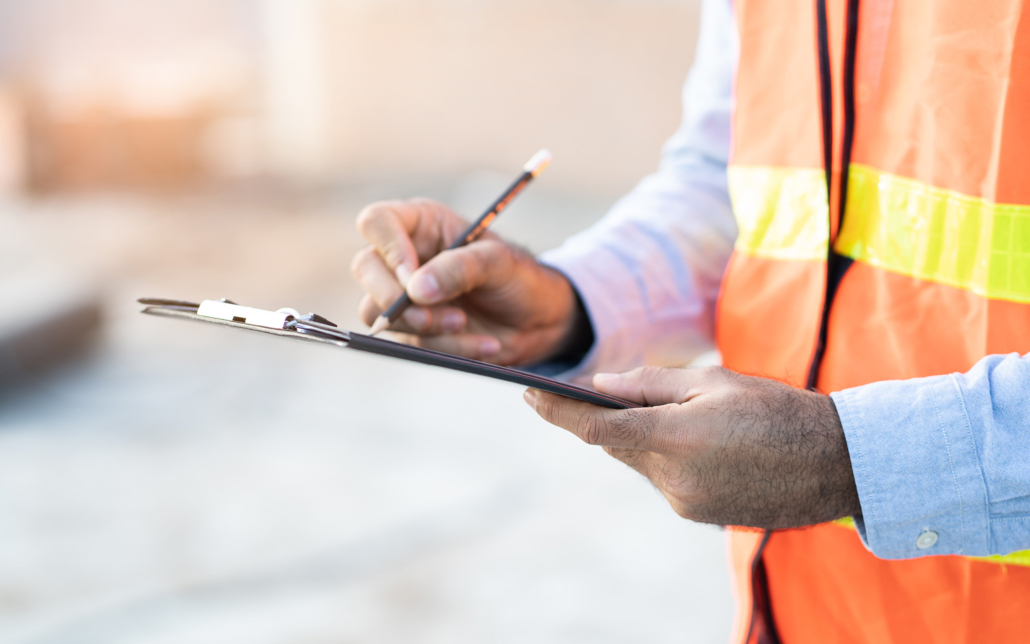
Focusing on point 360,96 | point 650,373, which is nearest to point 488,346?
point 650,373

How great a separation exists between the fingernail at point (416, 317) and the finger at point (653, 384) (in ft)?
1.26

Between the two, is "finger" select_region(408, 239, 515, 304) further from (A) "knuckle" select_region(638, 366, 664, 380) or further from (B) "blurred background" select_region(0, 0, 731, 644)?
(B) "blurred background" select_region(0, 0, 731, 644)

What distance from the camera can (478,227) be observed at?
3.58 ft

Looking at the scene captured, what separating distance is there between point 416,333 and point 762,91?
54 cm

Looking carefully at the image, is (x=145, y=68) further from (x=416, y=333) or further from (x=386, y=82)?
(x=416, y=333)

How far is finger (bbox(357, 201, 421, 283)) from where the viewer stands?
1.05m

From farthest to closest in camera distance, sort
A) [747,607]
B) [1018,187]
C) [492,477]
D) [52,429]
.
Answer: [52,429] < [492,477] < [747,607] < [1018,187]

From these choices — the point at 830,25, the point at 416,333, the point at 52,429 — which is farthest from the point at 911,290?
the point at 52,429

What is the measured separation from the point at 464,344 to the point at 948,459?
61cm

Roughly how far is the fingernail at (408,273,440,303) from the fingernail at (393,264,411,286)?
0.05m

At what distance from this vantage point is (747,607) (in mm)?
1000

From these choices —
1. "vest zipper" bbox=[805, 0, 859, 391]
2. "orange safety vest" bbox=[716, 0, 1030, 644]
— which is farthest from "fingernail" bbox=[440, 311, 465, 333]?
"vest zipper" bbox=[805, 0, 859, 391]

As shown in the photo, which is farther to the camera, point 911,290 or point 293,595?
point 293,595

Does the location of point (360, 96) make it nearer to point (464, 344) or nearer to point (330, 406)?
point (330, 406)
